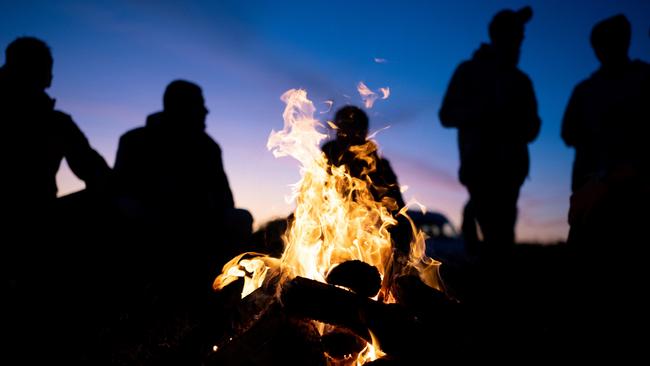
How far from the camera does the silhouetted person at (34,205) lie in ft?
13.5

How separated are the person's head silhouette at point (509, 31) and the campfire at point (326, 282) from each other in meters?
3.73

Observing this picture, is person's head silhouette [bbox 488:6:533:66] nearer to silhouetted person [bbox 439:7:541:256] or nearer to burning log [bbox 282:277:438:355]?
silhouetted person [bbox 439:7:541:256]

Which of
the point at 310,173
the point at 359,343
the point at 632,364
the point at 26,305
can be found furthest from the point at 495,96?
the point at 26,305

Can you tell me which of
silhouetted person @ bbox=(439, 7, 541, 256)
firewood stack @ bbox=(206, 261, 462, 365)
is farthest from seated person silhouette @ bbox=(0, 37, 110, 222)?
silhouetted person @ bbox=(439, 7, 541, 256)

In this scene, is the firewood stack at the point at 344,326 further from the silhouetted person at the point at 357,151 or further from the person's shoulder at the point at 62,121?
the person's shoulder at the point at 62,121

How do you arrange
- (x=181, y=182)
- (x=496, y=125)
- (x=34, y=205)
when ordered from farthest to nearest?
(x=496, y=125)
(x=181, y=182)
(x=34, y=205)

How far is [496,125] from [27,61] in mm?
6456

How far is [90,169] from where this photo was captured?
16.7 ft

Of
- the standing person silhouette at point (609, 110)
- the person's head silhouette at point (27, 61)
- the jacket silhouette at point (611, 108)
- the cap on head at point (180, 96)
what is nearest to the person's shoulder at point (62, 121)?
the person's head silhouette at point (27, 61)

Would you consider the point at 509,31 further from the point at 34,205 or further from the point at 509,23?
the point at 34,205

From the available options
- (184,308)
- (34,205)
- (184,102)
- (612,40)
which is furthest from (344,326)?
(612,40)

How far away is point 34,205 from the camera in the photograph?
4.46 meters

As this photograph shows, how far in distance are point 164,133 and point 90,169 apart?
1.33 meters

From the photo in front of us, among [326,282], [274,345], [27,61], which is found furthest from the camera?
[27,61]
